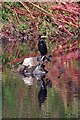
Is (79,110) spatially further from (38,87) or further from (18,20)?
(18,20)

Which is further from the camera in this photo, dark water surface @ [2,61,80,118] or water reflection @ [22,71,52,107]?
water reflection @ [22,71,52,107]

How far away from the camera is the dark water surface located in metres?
4.75

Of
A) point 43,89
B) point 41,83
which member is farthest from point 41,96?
point 41,83

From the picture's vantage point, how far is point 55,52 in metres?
10.0

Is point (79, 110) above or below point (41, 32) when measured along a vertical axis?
above

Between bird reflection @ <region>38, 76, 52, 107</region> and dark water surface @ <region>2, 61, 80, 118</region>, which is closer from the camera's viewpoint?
dark water surface @ <region>2, 61, 80, 118</region>

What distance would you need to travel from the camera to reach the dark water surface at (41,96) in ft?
15.6

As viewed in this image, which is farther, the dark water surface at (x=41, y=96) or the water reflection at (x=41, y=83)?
the water reflection at (x=41, y=83)

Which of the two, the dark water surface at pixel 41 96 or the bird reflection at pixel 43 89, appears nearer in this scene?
the dark water surface at pixel 41 96

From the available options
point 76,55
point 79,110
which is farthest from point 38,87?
point 76,55

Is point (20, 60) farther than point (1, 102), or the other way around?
point (20, 60)

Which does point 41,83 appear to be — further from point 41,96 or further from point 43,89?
point 41,96

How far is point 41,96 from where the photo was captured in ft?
18.1

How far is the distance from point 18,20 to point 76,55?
1579 mm
